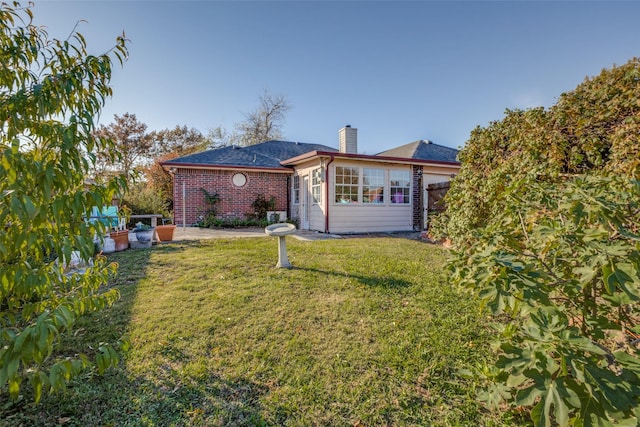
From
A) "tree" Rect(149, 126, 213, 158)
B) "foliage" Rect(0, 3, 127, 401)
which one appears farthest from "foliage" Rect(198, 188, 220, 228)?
"tree" Rect(149, 126, 213, 158)

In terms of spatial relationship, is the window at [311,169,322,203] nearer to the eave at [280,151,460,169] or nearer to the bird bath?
the eave at [280,151,460,169]

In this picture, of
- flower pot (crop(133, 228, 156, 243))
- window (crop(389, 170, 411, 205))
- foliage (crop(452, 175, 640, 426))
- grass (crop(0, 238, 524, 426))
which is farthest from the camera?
window (crop(389, 170, 411, 205))

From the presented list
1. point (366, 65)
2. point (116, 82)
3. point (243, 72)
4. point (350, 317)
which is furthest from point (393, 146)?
point (116, 82)

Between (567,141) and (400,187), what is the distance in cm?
811

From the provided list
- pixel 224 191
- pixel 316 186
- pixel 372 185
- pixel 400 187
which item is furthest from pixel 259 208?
pixel 400 187

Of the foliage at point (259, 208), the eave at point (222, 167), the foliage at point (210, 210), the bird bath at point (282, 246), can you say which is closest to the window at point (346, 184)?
the eave at point (222, 167)

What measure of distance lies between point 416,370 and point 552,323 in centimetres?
136

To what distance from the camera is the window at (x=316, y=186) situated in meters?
10.1

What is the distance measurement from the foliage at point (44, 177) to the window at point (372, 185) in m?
8.88

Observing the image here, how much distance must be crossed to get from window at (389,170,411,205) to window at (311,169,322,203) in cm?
256

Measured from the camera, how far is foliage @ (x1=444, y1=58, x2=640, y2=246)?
2.38m

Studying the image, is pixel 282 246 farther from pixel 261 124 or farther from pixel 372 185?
pixel 261 124

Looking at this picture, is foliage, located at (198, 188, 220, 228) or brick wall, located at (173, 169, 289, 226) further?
brick wall, located at (173, 169, 289, 226)

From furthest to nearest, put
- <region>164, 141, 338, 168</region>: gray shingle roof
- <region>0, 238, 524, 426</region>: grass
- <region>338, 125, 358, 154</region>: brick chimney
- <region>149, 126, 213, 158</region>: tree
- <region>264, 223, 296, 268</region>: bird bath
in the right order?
1. <region>149, 126, 213, 158</region>: tree
2. <region>164, 141, 338, 168</region>: gray shingle roof
3. <region>338, 125, 358, 154</region>: brick chimney
4. <region>264, 223, 296, 268</region>: bird bath
5. <region>0, 238, 524, 426</region>: grass
